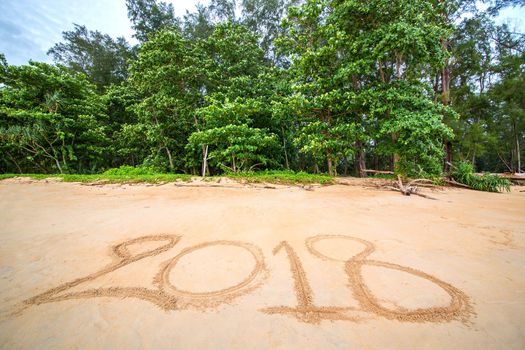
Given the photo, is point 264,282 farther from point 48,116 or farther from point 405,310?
point 48,116

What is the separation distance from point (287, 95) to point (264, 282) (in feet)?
31.4

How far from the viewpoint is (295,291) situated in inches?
60.4

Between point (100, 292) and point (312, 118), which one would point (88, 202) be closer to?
point (100, 292)

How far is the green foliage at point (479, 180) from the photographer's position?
19.8ft

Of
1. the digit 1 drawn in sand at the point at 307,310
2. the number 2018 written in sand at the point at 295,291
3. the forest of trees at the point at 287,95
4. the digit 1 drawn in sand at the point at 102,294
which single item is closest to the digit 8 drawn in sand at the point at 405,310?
the number 2018 written in sand at the point at 295,291

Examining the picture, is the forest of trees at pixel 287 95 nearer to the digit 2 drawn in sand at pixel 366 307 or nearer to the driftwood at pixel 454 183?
the driftwood at pixel 454 183

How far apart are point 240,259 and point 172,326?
83 cm

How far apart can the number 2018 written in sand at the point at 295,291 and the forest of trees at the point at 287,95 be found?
639 centimetres

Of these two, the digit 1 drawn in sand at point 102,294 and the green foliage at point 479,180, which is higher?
the green foliage at point 479,180

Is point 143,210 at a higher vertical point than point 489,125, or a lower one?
lower

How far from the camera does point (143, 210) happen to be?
3.70 meters

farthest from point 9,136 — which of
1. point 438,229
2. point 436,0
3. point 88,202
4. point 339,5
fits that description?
point 436,0

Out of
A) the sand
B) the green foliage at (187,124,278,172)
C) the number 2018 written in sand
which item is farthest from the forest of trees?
the number 2018 written in sand

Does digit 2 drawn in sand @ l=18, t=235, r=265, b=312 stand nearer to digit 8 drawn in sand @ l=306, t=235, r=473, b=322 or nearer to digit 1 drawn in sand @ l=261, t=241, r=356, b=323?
digit 1 drawn in sand @ l=261, t=241, r=356, b=323
